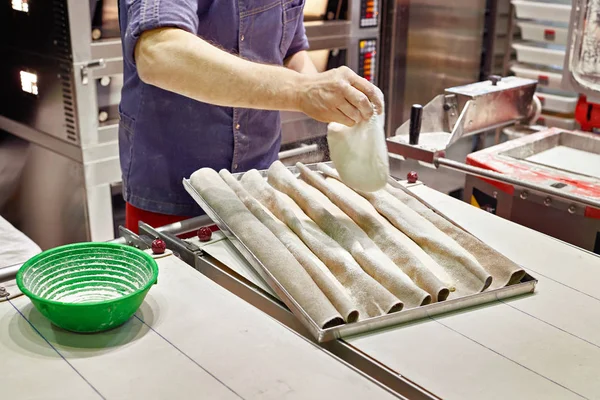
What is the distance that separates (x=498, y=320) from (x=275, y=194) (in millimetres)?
586

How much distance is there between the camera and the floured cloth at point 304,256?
3.81 ft

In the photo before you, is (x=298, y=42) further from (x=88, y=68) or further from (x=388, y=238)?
(x=88, y=68)

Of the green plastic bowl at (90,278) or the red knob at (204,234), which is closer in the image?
the green plastic bowl at (90,278)

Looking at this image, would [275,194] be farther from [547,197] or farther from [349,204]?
[547,197]

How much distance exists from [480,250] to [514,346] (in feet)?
1.00

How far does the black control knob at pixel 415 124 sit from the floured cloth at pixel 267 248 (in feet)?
2.26

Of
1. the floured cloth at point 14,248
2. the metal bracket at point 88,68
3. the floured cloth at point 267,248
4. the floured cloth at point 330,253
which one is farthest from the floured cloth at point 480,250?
the metal bracket at point 88,68

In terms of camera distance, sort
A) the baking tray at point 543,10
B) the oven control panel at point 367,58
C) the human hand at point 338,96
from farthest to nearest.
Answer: the oven control panel at point 367,58, the baking tray at point 543,10, the human hand at point 338,96

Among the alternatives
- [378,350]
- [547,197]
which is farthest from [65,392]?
[547,197]

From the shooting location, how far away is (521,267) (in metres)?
1.37

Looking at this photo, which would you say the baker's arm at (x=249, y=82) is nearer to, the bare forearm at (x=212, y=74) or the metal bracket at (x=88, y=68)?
the bare forearm at (x=212, y=74)

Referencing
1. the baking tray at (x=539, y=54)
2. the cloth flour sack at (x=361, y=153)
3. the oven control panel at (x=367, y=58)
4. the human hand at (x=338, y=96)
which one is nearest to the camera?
the human hand at (x=338, y=96)

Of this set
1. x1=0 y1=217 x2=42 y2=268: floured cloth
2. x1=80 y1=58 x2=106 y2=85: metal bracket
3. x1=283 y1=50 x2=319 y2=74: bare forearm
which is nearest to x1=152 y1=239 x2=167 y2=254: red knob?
x1=283 y1=50 x2=319 y2=74: bare forearm

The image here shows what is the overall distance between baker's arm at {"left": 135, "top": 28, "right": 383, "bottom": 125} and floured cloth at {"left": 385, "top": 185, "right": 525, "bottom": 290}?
311mm
